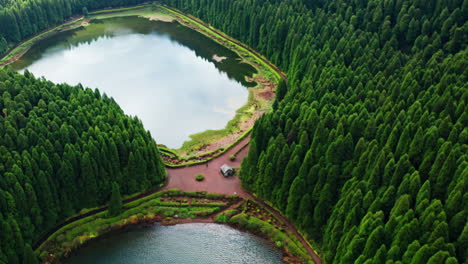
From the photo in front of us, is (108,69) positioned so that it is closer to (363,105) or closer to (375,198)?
(363,105)

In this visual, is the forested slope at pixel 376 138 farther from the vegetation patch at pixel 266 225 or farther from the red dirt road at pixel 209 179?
the red dirt road at pixel 209 179

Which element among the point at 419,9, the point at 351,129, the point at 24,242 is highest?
the point at 419,9

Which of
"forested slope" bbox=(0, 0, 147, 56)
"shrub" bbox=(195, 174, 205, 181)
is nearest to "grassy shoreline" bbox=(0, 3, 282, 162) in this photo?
"forested slope" bbox=(0, 0, 147, 56)

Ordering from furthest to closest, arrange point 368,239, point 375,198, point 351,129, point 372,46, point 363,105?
point 372,46 < point 363,105 < point 351,129 < point 375,198 < point 368,239

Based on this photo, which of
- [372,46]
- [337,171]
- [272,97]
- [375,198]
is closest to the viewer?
[375,198]

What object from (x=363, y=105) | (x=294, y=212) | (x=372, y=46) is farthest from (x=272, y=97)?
(x=294, y=212)
